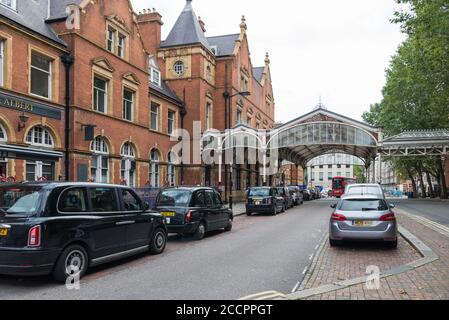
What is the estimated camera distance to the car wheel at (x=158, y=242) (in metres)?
10.1

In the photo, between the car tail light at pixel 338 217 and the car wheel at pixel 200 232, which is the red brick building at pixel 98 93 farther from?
the car tail light at pixel 338 217

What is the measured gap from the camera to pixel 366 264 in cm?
891

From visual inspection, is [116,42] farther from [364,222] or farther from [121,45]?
[364,222]

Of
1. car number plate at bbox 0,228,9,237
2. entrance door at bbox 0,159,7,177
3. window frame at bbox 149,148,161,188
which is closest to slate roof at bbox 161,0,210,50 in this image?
window frame at bbox 149,148,161,188

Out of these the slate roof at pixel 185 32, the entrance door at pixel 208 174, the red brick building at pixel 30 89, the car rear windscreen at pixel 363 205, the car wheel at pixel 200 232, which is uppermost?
the slate roof at pixel 185 32

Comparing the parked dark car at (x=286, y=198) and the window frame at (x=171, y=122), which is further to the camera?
the window frame at (x=171, y=122)

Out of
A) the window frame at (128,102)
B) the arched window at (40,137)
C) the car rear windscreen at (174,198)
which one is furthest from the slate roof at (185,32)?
the car rear windscreen at (174,198)

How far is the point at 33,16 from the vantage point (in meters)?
19.6

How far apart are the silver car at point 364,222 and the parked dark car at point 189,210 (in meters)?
4.13

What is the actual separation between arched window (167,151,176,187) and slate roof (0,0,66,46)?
12.9 meters

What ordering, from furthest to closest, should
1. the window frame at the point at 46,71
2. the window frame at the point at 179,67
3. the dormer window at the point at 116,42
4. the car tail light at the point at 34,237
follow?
the window frame at the point at 179,67, the dormer window at the point at 116,42, the window frame at the point at 46,71, the car tail light at the point at 34,237

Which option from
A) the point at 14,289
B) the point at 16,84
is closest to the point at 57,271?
the point at 14,289
